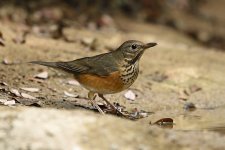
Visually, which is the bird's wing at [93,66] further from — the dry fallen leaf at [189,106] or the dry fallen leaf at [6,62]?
the dry fallen leaf at [6,62]

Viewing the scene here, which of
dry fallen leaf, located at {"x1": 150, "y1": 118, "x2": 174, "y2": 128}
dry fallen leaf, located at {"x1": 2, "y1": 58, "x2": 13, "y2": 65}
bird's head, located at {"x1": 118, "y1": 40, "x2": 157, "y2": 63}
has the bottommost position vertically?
dry fallen leaf, located at {"x1": 150, "y1": 118, "x2": 174, "y2": 128}

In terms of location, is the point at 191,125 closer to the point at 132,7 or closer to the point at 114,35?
the point at 114,35

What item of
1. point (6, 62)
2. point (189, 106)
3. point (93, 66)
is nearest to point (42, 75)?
point (6, 62)

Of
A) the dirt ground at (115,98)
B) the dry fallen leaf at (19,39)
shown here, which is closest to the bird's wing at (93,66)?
the dirt ground at (115,98)

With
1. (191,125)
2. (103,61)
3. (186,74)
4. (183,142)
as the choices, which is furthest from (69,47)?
(183,142)

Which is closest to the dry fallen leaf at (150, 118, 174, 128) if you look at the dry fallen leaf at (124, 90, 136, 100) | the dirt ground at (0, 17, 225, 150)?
the dirt ground at (0, 17, 225, 150)

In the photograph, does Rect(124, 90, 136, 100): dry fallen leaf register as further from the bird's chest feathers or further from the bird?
the bird's chest feathers

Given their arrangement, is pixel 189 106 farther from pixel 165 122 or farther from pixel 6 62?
pixel 6 62
